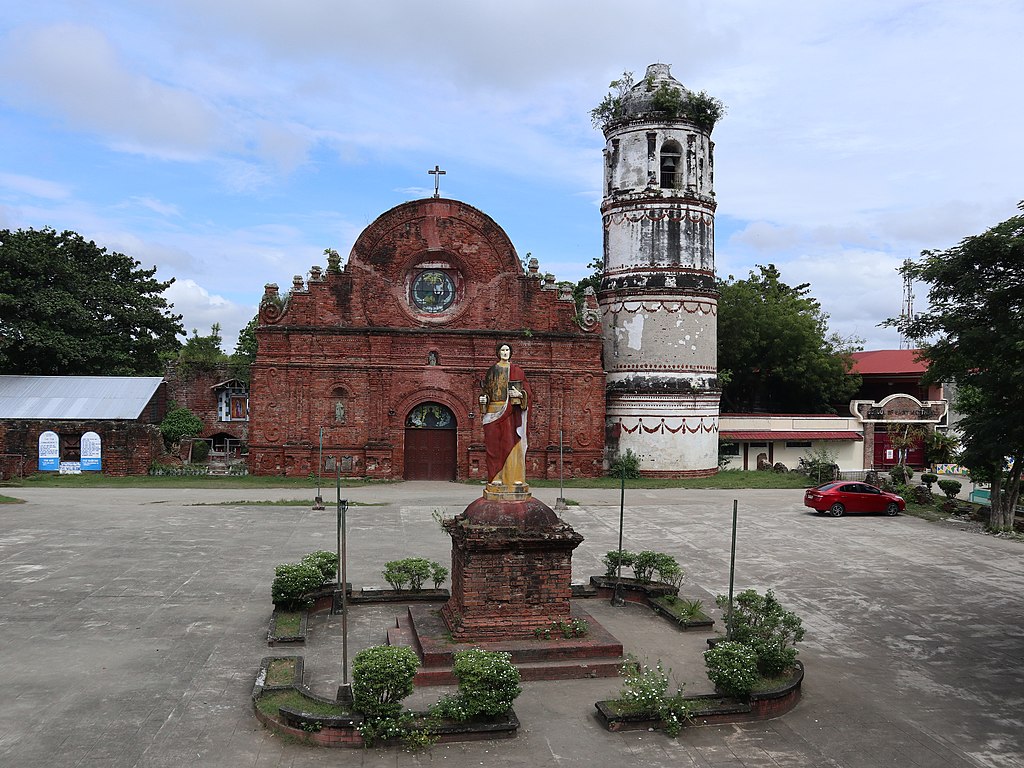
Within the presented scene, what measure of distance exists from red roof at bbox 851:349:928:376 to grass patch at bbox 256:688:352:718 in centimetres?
4105

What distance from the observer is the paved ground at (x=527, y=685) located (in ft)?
27.5

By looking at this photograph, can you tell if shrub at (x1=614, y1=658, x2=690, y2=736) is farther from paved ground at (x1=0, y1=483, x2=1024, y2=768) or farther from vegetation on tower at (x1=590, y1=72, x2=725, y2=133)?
vegetation on tower at (x1=590, y1=72, x2=725, y2=133)

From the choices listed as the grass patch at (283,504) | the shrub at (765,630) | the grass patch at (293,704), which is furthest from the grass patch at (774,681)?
the grass patch at (283,504)

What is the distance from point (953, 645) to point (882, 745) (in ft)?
14.9

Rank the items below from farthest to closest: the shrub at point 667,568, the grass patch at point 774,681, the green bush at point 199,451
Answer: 1. the green bush at point 199,451
2. the shrub at point 667,568
3. the grass patch at point 774,681

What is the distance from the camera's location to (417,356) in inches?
1262

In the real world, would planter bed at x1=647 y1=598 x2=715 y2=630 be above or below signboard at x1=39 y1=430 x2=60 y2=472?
below

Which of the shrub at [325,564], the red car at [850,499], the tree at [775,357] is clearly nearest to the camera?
the shrub at [325,564]

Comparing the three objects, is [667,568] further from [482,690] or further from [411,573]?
[482,690]

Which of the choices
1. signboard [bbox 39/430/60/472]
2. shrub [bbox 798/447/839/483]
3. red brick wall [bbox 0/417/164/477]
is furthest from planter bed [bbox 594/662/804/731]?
signboard [bbox 39/430/60/472]

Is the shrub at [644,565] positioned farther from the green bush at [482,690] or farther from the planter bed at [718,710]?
the green bush at [482,690]

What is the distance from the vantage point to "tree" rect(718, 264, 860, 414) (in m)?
41.8

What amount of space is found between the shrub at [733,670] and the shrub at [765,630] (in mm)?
427

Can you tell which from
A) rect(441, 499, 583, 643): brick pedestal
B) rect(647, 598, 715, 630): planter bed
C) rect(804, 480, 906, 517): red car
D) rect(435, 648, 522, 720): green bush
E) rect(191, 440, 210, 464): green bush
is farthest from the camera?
rect(191, 440, 210, 464): green bush
